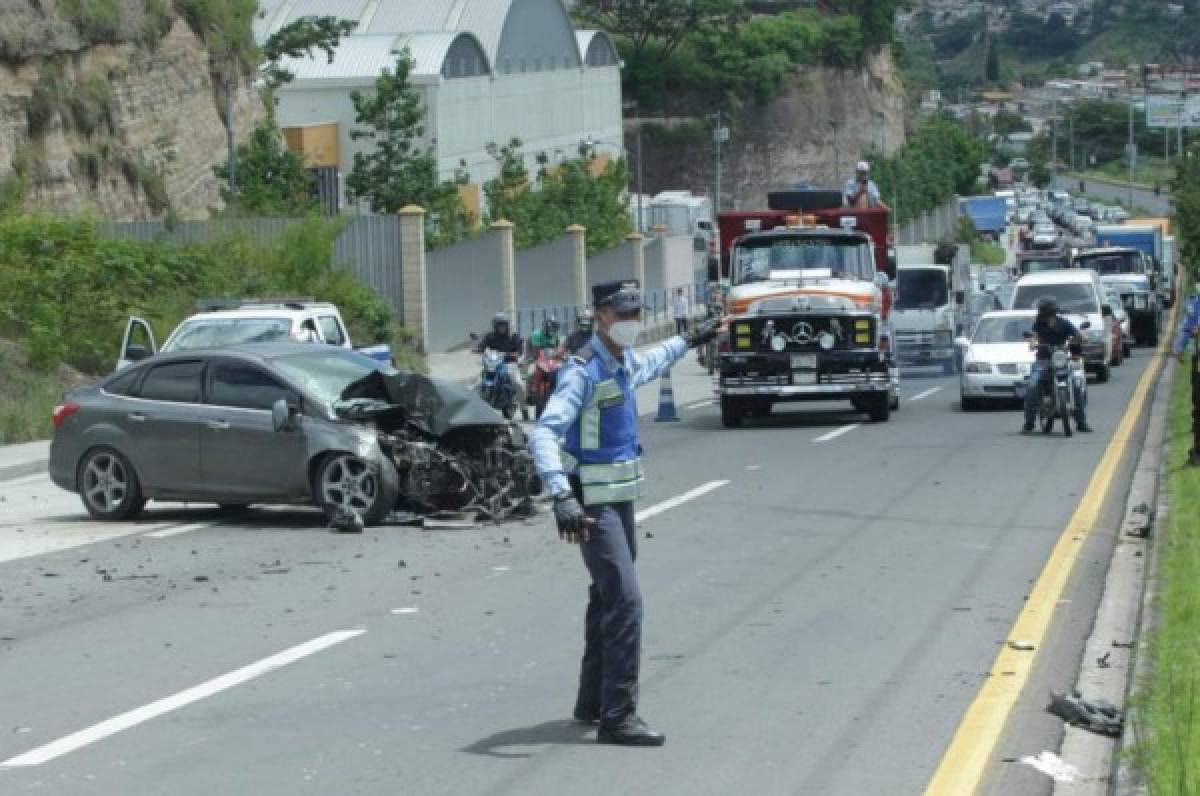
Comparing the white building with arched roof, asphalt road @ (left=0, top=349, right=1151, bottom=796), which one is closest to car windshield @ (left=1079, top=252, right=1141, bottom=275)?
the white building with arched roof

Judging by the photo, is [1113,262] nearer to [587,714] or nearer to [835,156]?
[587,714]

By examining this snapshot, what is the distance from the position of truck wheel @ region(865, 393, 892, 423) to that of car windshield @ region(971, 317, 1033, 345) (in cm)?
487

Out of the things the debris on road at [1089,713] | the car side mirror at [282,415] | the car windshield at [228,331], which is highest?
the car windshield at [228,331]

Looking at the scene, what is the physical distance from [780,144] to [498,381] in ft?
345

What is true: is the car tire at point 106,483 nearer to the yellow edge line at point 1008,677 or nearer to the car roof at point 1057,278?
the yellow edge line at point 1008,677

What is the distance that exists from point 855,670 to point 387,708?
249 cm

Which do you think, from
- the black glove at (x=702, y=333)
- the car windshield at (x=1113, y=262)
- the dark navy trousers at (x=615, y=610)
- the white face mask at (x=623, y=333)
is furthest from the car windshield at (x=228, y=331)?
the car windshield at (x=1113, y=262)

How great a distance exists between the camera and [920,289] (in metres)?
48.9

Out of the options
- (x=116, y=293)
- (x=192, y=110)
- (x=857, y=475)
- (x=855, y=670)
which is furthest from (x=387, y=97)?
(x=855, y=670)

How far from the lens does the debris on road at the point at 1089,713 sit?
1024 cm

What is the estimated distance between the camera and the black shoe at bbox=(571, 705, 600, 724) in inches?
412

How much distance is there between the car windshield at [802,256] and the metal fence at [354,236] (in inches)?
689

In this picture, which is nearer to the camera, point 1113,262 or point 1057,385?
point 1057,385

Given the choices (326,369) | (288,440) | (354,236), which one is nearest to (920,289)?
(354,236)
